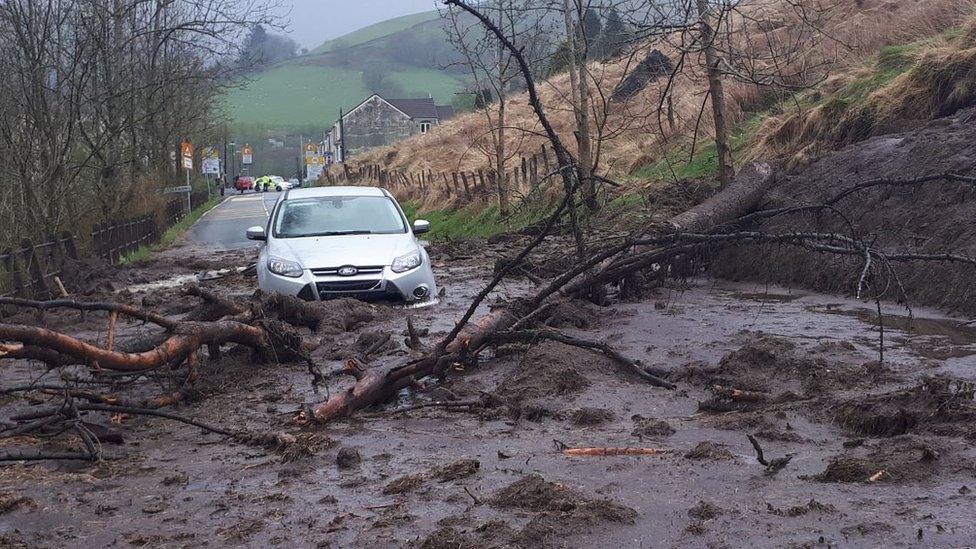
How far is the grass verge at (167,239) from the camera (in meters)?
26.5

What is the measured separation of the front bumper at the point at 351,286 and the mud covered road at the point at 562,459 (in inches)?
98.8

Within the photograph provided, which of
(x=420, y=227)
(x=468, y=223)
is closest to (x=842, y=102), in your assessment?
(x=420, y=227)

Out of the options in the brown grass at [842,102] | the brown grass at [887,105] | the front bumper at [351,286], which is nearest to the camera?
the front bumper at [351,286]

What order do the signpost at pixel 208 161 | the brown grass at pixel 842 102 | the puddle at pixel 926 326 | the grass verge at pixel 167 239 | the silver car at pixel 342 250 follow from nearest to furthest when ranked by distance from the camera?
the puddle at pixel 926 326 < the silver car at pixel 342 250 < the brown grass at pixel 842 102 < the grass verge at pixel 167 239 < the signpost at pixel 208 161

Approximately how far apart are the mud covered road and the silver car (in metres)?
2.61

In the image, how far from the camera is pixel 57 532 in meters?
4.99

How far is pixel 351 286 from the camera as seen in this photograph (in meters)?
12.3

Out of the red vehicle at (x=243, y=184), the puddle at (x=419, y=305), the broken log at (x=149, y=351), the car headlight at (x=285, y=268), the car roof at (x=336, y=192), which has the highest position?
the car roof at (x=336, y=192)

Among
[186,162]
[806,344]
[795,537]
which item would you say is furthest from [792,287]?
[186,162]

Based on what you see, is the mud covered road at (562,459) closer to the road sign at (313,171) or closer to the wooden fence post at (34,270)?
the wooden fence post at (34,270)

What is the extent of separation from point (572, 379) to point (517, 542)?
3224 millimetres

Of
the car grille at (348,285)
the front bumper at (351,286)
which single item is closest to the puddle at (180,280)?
the front bumper at (351,286)

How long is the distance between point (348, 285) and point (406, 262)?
0.81 meters

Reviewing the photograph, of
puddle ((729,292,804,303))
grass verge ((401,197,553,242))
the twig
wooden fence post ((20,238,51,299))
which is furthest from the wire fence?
wooden fence post ((20,238,51,299))
